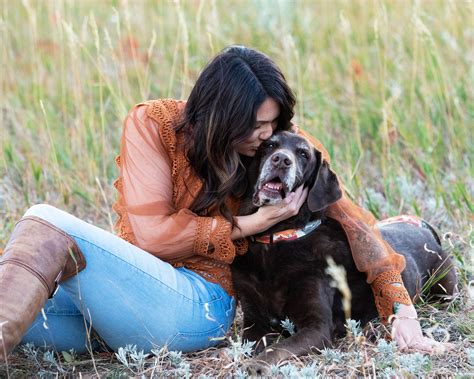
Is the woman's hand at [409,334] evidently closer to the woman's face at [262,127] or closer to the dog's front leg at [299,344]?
the dog's front leg at [299,344]

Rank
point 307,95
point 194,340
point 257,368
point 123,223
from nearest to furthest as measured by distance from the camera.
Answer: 1. point 257,368
2. point 194,340
3. point 123,223
4. point 307,95

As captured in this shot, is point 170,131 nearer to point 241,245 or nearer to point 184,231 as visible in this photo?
point 184,231

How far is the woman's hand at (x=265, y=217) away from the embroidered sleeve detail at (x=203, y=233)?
0.13 m

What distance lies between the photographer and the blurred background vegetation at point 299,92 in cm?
484

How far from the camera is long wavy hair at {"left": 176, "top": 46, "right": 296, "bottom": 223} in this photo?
3.25m

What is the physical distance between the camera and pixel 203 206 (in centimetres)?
338

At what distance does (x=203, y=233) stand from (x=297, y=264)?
46 cm

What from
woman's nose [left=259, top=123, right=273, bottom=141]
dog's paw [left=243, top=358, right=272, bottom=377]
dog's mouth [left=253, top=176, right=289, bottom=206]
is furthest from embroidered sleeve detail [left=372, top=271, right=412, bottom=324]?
woman's nose [left=259, top=123, right=273, bottom=141]

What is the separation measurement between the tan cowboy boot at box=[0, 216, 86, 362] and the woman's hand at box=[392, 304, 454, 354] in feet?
4.09

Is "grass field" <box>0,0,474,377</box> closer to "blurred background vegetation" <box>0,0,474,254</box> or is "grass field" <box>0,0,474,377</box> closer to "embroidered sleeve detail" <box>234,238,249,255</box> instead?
"blurred background vegetation" <box>0,0,474,254</box>

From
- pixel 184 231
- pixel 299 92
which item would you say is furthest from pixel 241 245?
pixel 299 92

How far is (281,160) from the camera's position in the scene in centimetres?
322

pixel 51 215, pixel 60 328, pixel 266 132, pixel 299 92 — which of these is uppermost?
pixel 266 132

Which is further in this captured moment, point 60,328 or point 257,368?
point 60,328
